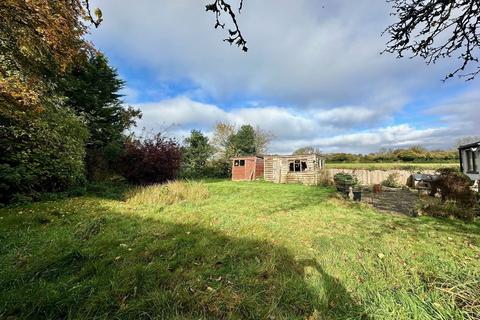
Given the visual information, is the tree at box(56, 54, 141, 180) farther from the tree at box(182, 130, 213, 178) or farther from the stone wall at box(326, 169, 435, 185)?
the stone wall at box(326, 169, 435, 185)

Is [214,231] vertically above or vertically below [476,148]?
below

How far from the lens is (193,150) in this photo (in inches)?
1067

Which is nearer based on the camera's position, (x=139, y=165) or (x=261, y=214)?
(x=261, y=214)

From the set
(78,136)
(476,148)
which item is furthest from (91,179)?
(476,148)

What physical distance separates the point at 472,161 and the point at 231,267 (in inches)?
760

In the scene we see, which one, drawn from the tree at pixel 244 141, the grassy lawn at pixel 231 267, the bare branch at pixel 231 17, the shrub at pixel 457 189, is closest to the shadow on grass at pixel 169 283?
the grassy lawn at pixel 231 267

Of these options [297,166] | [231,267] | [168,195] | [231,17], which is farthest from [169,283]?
[297,166]

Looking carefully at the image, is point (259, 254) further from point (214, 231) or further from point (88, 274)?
point (88, 274)

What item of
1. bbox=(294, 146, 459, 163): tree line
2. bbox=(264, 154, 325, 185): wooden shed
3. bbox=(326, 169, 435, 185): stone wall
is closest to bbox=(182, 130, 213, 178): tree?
bbox=(264, 154, 325, 185): wooden shed

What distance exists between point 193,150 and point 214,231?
22883mm

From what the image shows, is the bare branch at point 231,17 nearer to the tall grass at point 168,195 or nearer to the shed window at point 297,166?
the tall grass at point 168,195

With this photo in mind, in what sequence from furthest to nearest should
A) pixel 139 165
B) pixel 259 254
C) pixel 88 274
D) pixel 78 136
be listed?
1. pixel 139 165
2. pixel 78 136
3. pixel 259 254
4. pixel 88 274

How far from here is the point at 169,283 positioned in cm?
274

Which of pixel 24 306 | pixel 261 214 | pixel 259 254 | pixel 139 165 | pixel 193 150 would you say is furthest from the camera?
pixel 193 150
